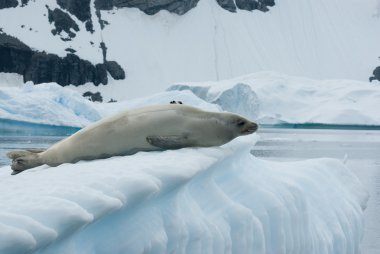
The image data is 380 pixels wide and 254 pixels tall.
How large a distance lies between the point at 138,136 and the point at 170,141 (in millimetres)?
215

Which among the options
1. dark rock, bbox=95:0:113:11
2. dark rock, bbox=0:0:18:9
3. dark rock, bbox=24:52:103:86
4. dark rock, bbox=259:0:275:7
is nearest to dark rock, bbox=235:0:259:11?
dark rock, bbox=259:0:275:7

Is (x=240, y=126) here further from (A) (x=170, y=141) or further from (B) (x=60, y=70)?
(B) (x=60, y=70)

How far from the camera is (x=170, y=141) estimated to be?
12.0 feet

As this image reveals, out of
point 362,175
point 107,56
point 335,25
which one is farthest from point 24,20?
point 362,175

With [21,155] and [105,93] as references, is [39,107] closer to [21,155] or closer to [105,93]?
[21,155]

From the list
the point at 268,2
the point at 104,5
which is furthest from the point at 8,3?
the point at 268,2

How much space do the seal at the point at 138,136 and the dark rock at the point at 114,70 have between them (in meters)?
75.3

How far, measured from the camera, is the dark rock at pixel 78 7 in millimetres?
78500

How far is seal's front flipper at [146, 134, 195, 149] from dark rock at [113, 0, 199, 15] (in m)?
85.7

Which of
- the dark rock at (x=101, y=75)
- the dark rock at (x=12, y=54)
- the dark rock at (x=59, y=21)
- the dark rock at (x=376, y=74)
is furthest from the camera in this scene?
the dark rock at (x=376, y=74)

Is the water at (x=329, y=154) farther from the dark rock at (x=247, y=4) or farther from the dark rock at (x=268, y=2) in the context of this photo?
the dark rock at (x=268, y=2)

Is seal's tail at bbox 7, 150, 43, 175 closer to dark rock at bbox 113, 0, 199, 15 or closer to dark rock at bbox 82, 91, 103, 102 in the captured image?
dark rock at bbox 82, 91, 103, 102

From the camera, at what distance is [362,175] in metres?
16.3

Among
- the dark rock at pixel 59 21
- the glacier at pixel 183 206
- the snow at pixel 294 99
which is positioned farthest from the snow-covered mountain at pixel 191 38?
the glacier at pixel 183 206
